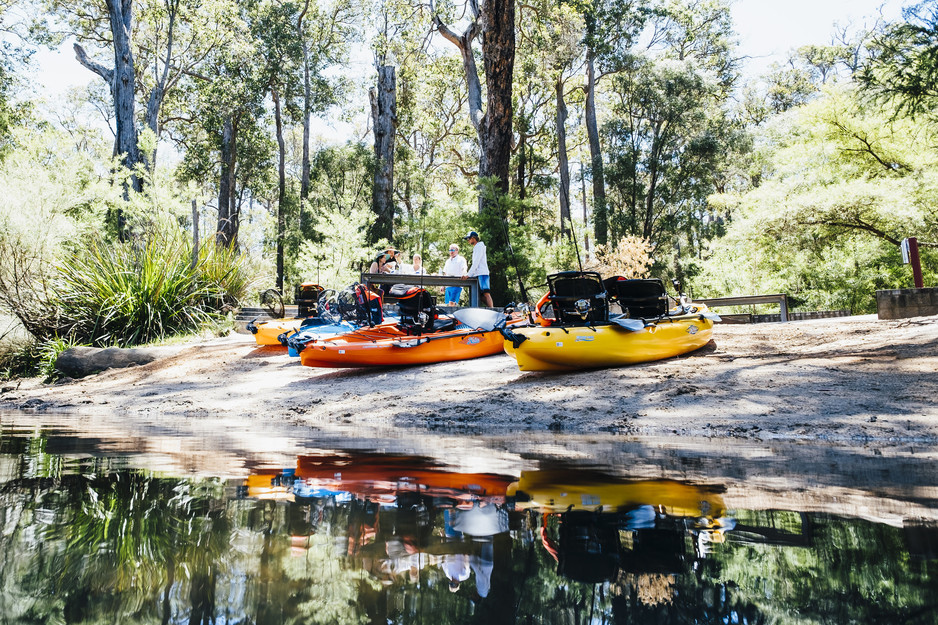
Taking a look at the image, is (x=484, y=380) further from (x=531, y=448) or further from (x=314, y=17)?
(x=314, y=17)

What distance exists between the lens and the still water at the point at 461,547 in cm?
179

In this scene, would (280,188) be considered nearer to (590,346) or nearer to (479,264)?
(479,264)

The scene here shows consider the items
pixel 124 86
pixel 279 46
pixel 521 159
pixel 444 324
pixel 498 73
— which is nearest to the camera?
pixel 444 324

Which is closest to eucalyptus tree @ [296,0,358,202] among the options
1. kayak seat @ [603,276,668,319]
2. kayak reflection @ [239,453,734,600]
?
kayak seat @ [603,276,668,319]

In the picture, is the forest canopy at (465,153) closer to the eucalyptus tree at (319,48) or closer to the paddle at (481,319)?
the eucalyptus tree at (319,48)

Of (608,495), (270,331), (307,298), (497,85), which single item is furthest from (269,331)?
(608,495)

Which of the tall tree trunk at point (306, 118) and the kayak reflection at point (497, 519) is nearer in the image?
the kayak reflection at point (497, 519)

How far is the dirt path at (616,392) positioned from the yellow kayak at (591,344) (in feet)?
0.67

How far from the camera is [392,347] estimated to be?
1069 centimetres

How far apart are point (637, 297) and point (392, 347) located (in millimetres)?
3904

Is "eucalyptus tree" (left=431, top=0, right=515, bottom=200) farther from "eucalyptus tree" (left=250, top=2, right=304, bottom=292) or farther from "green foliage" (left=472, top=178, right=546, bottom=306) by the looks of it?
"eucalyptus tree" (left=250, top=2, right=304, bottom=292)

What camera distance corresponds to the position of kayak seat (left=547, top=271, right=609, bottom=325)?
9.55 meters

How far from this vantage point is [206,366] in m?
12.0

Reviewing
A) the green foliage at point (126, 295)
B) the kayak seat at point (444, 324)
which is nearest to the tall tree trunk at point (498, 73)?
the kayak seat at point (444, 324)
